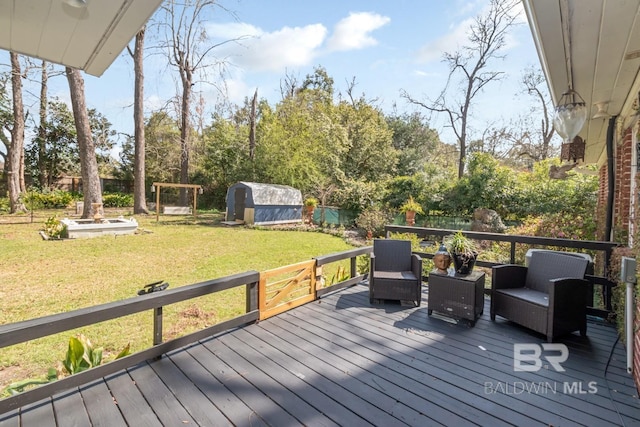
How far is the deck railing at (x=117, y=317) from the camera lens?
1.77 meters

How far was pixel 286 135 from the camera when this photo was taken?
16.5 m

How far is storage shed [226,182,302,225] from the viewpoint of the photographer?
1235 centimetres

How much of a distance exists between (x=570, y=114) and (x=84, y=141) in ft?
41.1

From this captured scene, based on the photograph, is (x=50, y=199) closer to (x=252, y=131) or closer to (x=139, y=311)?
(x=252, y=131)

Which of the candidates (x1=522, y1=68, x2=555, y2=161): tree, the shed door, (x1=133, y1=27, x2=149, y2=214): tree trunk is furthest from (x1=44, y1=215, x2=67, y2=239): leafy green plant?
(x1=522, y1=68, x2=555, y2=161): tree

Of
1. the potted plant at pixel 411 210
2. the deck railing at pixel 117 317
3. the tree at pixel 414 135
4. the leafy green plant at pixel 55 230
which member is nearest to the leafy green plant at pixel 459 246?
the deck railing at pixel 117 317

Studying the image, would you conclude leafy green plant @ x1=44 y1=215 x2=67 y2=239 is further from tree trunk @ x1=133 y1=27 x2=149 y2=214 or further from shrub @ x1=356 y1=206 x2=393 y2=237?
shrub @ x1=356 y1=206 x2=393 y2=237

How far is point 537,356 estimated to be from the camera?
261 centimetres

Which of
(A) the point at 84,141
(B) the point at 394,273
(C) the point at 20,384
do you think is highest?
(A) the point at 84,141

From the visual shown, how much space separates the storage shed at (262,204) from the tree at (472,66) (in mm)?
8066

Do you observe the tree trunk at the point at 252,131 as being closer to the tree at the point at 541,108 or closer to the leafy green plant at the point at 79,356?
the tree at the point at 541,108

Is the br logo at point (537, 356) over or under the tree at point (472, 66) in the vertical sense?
under

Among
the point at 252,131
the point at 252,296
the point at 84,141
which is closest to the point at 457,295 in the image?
the point at 252,296

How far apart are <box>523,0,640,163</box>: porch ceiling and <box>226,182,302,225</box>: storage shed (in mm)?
10506
